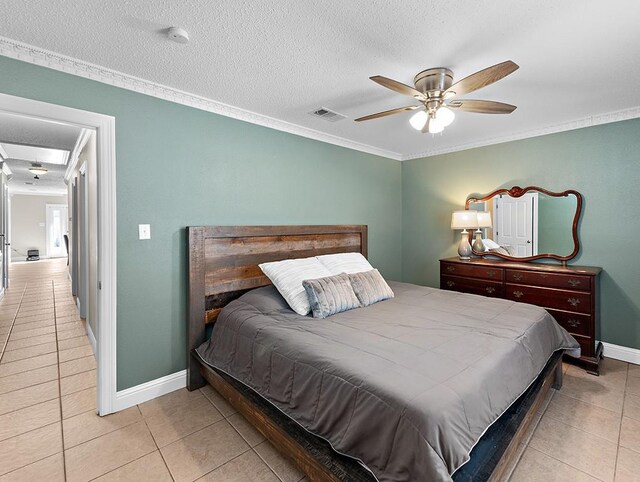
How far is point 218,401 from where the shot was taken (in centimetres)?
249

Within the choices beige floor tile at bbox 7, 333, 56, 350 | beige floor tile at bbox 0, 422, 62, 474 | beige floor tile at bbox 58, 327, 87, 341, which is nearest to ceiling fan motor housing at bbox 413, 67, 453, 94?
beige floor tile at bbox 0, 422, 62, 474

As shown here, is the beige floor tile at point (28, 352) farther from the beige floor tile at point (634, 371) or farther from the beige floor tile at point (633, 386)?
the beige floor tile at point (634, 371)

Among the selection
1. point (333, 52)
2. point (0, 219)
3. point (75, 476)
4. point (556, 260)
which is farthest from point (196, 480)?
point (0, 219)

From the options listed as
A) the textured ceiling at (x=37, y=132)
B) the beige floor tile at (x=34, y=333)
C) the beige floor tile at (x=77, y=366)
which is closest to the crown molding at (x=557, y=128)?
the textured ceiling at (x=37, y=132)

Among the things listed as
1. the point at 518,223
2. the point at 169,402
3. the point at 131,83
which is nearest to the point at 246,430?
the point at 169,402

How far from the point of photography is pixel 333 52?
2008mm

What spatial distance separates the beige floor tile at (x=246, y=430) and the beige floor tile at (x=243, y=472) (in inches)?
5.5

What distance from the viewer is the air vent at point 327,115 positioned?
3018 millimetres

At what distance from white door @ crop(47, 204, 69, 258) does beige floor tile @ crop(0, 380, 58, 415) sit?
11440 millimetres

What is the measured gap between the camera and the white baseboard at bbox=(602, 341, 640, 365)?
10.2 ft

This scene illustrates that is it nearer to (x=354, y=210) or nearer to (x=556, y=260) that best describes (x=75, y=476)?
(x=354, y=210)

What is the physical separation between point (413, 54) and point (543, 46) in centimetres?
77

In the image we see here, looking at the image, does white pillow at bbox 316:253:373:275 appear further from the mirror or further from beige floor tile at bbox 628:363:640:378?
beige floor tile at bbox 628:363:640:378

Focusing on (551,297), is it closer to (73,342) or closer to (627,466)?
(627,466)
